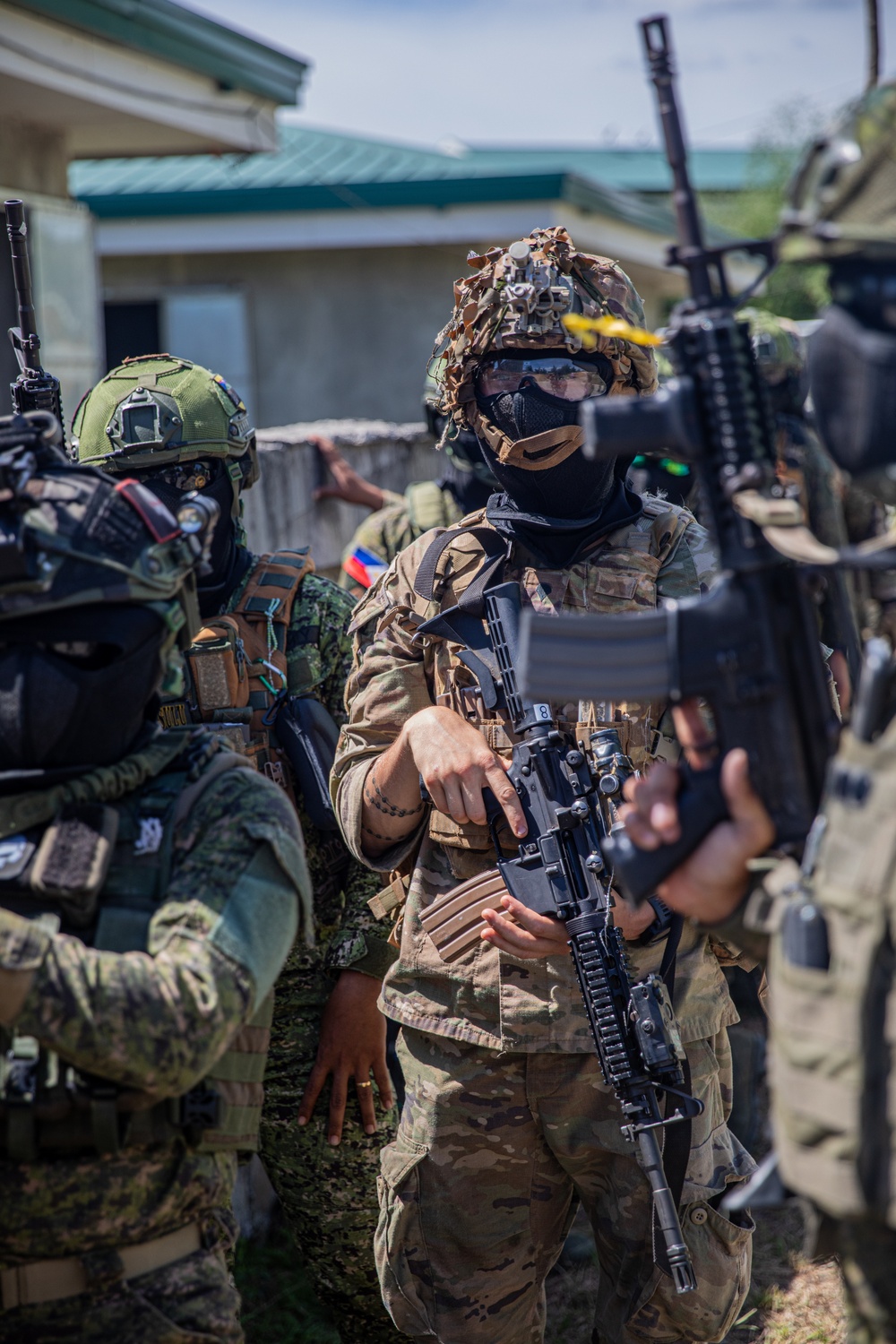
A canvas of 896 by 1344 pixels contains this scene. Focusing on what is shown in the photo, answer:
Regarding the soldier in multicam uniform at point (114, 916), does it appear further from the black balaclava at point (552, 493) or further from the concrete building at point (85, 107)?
the concrete building at point (85, 107)

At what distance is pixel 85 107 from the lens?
671cm

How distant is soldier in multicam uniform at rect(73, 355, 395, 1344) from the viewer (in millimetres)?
3316

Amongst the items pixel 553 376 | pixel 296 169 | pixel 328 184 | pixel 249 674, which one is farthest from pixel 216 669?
pixel 296 169

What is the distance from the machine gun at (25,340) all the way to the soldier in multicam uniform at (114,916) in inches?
35.5

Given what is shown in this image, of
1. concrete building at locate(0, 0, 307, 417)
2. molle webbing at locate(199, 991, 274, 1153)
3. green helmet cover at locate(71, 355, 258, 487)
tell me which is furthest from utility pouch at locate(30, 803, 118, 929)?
concrete building at locate(0, 0, 307, 417)

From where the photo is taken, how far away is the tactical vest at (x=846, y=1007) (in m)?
1.62

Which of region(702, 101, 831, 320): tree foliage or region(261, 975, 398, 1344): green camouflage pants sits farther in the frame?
region(702, 101, 831, 320): tree foliage

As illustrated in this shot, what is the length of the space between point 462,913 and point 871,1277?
1.21 m

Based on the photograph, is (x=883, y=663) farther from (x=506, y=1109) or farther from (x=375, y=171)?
(x=375, y=171)

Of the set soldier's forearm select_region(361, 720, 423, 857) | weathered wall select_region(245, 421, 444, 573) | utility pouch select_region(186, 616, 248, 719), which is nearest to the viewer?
soldier's forearm select_region(361, 720, 423, 857)

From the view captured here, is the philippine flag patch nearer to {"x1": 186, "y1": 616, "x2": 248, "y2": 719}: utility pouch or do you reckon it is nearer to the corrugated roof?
{"x1": 186, "y1": 616, "x2": 248, "y2": 719}: utility pouch

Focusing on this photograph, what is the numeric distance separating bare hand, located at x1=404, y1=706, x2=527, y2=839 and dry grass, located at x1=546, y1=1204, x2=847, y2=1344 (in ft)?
6.54

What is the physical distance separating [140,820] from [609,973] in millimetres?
989

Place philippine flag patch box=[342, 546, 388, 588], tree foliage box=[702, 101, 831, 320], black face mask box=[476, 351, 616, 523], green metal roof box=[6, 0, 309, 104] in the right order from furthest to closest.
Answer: tree foliage box=[702, 101, 831, 320] < green metal roof box=[6, 0, 309, 104] < philippine flag patch box=[342, 546, 388, 588] < black face mask box=[476, 351, 616, 523]
